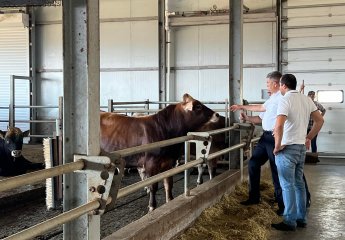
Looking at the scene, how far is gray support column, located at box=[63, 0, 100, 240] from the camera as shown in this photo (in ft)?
9.82

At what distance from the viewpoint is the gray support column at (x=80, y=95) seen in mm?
2994

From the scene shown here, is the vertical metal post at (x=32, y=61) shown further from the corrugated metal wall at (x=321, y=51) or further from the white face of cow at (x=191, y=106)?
the white face of cow at (x=191, y=106)

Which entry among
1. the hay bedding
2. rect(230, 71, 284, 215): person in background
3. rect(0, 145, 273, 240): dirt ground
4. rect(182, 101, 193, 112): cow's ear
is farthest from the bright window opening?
rect(230, 71, 284, 215): person in background

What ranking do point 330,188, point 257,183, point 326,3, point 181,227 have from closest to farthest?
point 181,227
point 257,183
point 330,188
point 326,3

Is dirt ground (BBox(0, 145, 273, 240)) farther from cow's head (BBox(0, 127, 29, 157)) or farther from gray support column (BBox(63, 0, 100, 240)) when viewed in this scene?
cow's head (BBox(0, 127, 29, 157))

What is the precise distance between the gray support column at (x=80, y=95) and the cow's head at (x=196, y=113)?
4.18 metres

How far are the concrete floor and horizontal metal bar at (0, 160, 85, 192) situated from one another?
286cm

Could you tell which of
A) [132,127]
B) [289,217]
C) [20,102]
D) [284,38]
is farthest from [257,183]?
[20,102]

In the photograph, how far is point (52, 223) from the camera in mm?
2352

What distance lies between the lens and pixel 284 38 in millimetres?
14289

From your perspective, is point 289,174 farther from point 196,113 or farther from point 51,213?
point 51,213

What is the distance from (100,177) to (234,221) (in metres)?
2.75

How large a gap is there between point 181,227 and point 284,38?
10.8m

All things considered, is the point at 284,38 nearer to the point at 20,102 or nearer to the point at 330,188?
the point at 330,188
